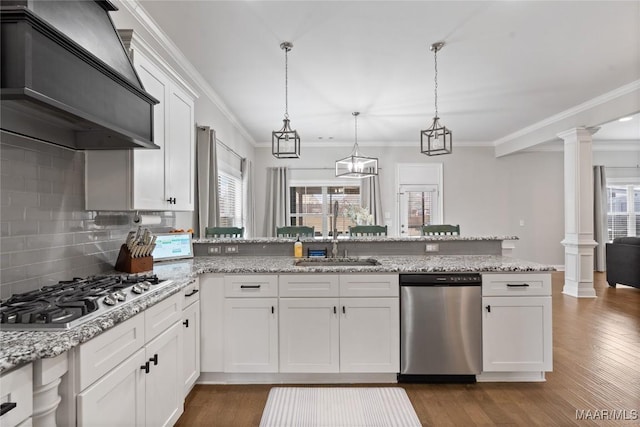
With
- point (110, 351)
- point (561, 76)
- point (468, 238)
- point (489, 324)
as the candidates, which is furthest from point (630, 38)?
point (110, 351)

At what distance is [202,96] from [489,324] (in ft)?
12.3

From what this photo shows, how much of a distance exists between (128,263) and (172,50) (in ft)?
6.76

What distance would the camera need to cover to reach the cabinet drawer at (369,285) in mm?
2422

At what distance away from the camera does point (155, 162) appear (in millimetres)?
2250

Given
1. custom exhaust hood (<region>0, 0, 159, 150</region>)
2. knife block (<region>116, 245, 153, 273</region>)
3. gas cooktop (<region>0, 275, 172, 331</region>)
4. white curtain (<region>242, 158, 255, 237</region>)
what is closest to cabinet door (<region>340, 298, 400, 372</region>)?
gas cooktop (<region>0, 275, 172, 331</region>)

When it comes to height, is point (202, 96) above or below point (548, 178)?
above

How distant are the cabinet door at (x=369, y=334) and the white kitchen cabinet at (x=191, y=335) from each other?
1.03 m

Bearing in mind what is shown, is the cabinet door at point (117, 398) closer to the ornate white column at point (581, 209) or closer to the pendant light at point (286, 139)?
the pendant light at point (286, 139)

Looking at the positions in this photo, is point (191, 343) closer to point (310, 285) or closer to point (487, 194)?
point (310, 285)

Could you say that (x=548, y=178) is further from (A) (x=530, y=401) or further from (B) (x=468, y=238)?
(A) (x=530, y=401)

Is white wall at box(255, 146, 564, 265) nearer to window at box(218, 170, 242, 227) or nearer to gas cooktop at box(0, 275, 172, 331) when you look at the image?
window at box(218, 170, 242, 227)

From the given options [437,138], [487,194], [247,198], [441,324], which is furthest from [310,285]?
[487,194]

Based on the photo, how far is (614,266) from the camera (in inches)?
218

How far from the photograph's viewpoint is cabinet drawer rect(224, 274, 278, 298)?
243 centimetres
